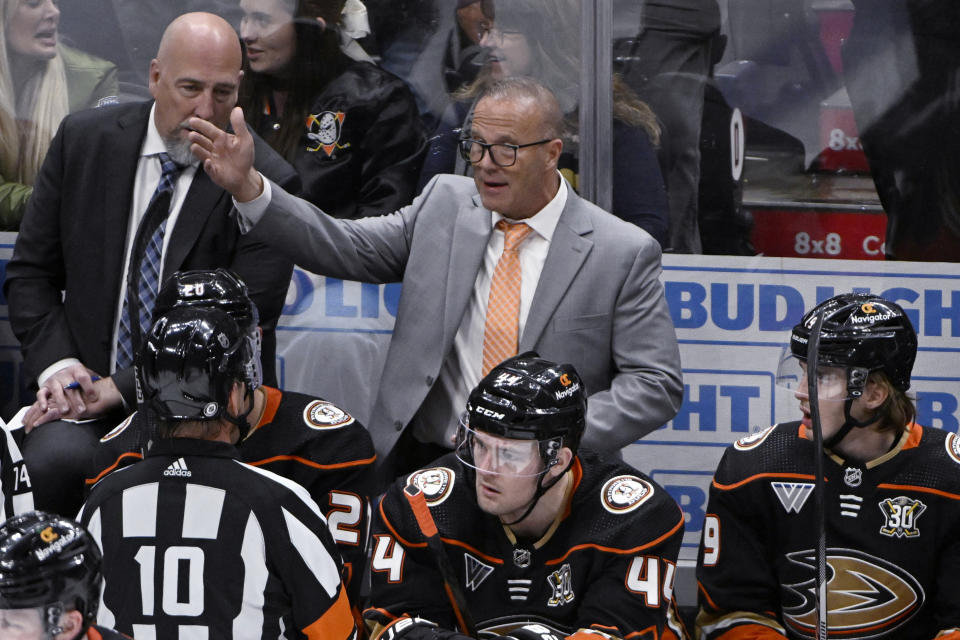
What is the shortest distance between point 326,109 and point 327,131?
73mm

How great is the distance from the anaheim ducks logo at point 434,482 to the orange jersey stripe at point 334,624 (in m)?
0.33

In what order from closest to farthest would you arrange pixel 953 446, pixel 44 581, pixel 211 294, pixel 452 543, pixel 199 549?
pixel 44 581
pixel 199 549
pixel 452 543
pixel 953 446
pixel 211 294

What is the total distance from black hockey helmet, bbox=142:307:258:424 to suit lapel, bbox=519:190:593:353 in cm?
110

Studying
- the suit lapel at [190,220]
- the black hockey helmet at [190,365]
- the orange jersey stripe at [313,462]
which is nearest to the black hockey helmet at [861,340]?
the orange jersey stripe at [313,462]

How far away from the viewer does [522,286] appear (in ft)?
12.4

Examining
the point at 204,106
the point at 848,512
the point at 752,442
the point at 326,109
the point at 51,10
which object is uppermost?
the point at 51,10

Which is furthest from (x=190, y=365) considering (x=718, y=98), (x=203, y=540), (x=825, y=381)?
(x=718, y=98)

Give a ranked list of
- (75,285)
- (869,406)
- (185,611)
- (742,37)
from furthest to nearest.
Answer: (742,37) < (75,285) < (869,406) < (185,611)

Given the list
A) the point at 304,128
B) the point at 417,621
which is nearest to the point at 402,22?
the point at 304,128

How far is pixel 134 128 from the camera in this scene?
3.92 metres

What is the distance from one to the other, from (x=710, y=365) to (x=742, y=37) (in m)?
1.09

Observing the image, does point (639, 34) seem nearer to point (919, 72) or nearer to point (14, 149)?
point (919, 72)

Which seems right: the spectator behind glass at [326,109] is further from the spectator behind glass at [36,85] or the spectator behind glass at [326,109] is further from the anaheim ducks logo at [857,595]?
the anaheim ducks logo at [857,595]

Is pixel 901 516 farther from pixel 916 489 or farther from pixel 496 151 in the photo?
pixel 496 151
